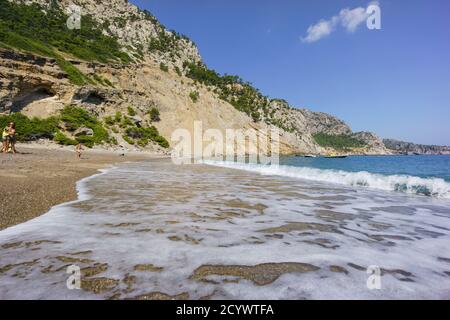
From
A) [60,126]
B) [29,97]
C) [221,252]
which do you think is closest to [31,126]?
[60,126]

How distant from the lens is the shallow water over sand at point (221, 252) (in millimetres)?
3057

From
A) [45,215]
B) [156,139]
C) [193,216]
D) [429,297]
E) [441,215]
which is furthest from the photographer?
[156,139]

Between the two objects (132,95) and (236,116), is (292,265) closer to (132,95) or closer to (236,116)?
(132,95)

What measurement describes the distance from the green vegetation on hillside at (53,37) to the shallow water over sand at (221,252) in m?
46.1

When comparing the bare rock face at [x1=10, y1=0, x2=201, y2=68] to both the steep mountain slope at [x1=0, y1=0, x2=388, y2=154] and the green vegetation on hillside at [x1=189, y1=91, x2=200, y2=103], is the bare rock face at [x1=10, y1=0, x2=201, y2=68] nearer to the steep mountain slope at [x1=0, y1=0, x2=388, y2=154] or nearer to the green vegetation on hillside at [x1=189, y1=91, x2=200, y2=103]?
the steep mountain slope at [x1=0, y1=0, x2=388, y2=154]

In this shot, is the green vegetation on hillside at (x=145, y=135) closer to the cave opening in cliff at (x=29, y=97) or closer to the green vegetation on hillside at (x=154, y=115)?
the green vegetation on hillside at (x=154, y=115)

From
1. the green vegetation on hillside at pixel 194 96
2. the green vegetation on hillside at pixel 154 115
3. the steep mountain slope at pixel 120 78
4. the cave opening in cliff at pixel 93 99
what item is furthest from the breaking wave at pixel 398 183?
A: the green vegetation on hillside at pixel 194 96

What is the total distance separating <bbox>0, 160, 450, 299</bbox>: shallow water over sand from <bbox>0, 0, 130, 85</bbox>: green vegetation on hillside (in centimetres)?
4610

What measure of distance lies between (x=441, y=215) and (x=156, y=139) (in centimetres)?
4962

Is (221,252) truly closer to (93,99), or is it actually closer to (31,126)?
(31,126)

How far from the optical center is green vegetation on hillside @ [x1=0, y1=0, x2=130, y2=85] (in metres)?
46.3

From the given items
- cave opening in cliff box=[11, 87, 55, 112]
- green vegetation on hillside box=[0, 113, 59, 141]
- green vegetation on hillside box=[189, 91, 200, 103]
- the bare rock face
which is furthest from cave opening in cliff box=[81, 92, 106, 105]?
the bare rock face
